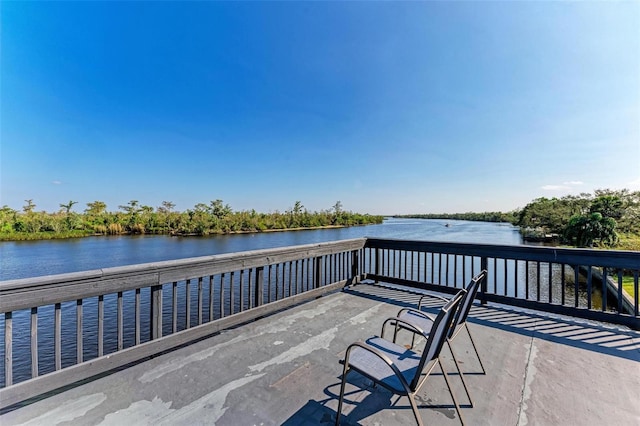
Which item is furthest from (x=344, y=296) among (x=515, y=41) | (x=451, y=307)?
(x=515, y=41)

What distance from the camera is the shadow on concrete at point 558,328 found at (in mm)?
2518

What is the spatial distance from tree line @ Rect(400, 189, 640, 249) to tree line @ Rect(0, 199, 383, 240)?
34.4 m

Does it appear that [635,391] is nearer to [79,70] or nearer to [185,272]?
[185,272]

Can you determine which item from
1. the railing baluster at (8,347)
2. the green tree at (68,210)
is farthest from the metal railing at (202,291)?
the green tree at (68,210)

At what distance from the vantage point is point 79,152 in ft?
61.6

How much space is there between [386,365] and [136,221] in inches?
1681

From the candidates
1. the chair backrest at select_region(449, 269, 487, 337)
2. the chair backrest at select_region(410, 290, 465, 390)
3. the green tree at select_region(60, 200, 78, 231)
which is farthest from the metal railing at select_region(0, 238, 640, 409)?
the green tree at select_region(60, 200, 78, 231)

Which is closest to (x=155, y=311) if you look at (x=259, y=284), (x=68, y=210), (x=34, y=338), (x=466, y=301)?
(x=34, y=338)

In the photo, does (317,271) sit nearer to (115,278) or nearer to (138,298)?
(138,298)

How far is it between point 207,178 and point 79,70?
14.7 m

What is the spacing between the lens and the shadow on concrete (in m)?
2.52

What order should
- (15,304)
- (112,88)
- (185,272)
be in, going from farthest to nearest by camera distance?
1. (112,88)
2. (185,272)
3. (15,304)

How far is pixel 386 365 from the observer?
1.50 meters

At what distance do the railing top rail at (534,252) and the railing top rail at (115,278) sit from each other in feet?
7.21
